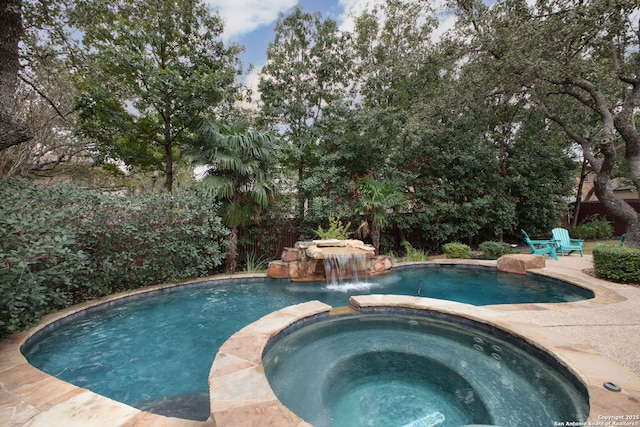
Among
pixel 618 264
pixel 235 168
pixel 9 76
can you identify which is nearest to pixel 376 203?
pixel 235 168

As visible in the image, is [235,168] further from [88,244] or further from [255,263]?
[88,244]

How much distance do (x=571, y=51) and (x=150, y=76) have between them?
1118 cm

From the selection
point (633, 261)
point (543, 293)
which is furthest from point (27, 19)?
point (633, 261)

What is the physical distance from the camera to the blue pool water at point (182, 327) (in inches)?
111

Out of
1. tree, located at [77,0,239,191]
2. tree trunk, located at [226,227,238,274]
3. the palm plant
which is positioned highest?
tree, located at [77,0,239,191]

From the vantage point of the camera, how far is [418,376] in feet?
9.52

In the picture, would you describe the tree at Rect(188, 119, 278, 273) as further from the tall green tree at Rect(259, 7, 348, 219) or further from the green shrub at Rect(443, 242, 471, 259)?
the green shrub at Rect(443, 242, 471, 259)

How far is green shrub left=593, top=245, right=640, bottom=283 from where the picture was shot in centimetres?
566

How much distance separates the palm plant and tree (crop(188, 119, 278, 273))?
3.09 metres

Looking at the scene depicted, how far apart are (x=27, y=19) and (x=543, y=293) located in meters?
11.4

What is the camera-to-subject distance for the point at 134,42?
24.5 feet

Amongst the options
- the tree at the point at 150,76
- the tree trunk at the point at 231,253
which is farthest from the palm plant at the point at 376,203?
the tree at the point at 150,76

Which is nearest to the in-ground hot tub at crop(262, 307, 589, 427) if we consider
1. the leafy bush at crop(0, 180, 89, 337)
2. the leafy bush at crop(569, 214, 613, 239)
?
the leafy bush at crop(0, 180, 89, 337)

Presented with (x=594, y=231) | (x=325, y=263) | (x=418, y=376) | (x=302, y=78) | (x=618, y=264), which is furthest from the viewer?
(x=594, y=231)
